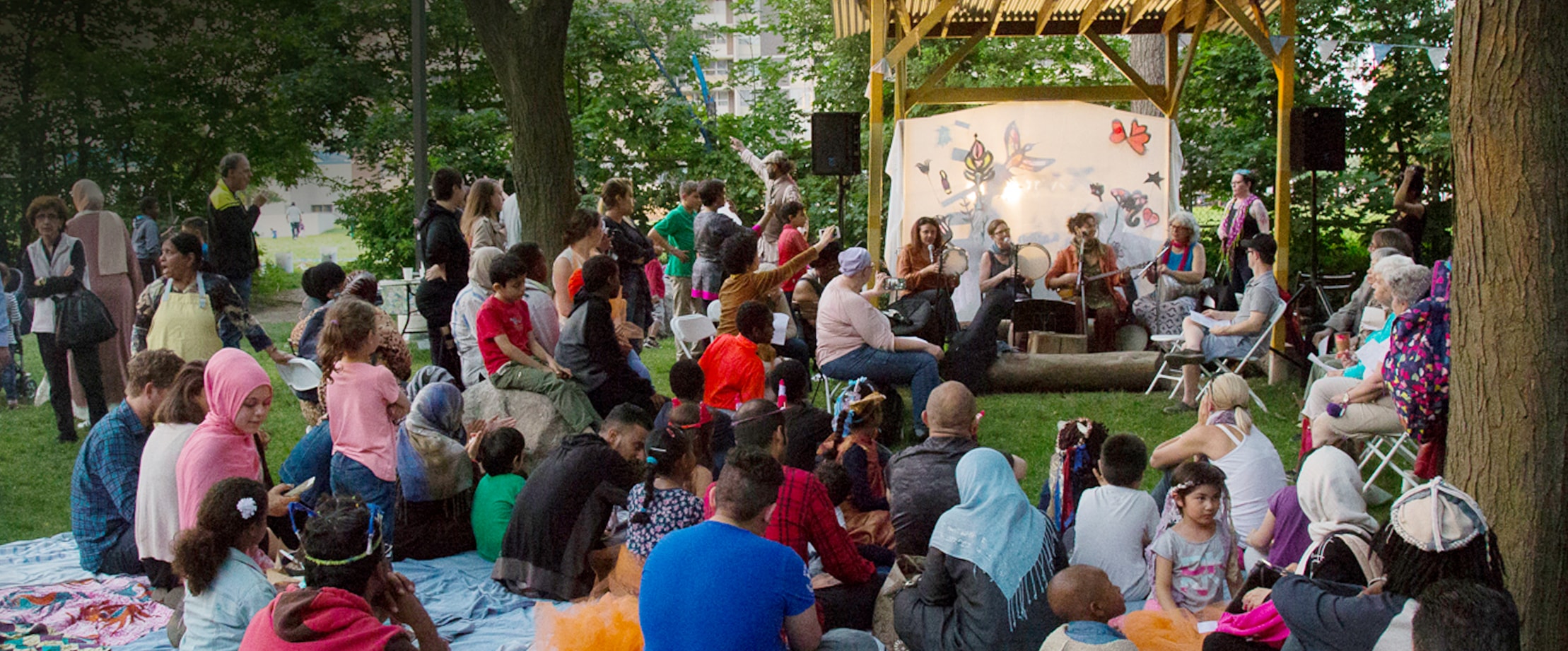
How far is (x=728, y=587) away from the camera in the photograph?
9.48 feet

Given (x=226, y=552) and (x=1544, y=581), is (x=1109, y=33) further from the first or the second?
(x=226, y=552)

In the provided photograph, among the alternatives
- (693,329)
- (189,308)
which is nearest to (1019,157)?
(693,329)

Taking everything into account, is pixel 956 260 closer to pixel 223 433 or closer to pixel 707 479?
pixel 707 479

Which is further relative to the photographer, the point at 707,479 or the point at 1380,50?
the point at 1380,50

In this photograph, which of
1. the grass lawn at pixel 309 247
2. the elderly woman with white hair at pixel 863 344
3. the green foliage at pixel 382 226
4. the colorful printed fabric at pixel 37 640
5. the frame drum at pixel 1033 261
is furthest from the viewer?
the green foliage at pixel 382 226

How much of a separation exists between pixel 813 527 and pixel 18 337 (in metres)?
6.74

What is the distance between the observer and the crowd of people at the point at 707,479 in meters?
2.90

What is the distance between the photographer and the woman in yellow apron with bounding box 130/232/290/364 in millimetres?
5879

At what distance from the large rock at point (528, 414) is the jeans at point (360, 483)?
3.22ft

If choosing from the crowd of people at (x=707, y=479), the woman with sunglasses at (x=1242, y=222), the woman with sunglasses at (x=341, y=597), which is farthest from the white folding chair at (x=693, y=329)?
the woman with sunglasses at (x=1242, y=222)

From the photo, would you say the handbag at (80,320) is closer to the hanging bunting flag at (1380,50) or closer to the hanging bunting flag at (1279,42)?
the hanging bunting flag at (1279,42)

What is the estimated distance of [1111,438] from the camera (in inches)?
154

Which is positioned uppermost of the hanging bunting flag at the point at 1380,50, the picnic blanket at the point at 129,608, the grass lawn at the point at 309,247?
the hanging bunting flag at the point at 1380,50

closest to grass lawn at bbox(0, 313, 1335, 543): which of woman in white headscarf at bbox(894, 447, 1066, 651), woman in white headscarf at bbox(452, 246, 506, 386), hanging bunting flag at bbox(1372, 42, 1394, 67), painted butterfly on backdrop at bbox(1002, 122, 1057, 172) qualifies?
woman in white headscarf at bbox(452, 246, 506, 386)
